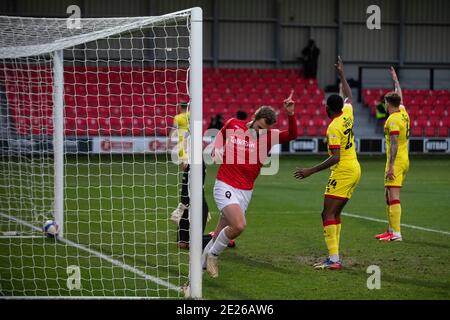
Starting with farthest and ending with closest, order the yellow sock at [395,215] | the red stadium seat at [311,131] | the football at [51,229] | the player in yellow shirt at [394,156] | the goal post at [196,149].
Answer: the red stadium seat at [311,131] < the yellow sock at [395,215] < the player in yellow shirt at [394,156] < the football at [51,229] < the goal post at [196,149]

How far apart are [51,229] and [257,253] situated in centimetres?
310

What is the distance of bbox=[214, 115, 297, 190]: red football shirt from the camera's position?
9.02 meters

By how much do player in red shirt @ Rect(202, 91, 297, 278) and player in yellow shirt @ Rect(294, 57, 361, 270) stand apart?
28.8 inches

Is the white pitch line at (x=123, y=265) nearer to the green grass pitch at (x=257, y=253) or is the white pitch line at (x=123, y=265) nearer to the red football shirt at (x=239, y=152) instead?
the green grass pitch at (x=257, y=253)

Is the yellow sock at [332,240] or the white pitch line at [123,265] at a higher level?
the yellow sock at [332,240]

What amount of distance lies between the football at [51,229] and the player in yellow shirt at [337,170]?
402cm

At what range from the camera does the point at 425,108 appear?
111 ft

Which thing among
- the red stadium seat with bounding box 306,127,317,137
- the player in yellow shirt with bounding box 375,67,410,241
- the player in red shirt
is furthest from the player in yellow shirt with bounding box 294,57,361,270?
the red stadium seat with bounding box 306,127,317,137

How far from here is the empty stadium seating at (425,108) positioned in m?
31.6

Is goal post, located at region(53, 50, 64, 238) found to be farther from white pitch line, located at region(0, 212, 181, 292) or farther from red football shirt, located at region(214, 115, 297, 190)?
red football shirt, located at region(214, 115, 297, 190)

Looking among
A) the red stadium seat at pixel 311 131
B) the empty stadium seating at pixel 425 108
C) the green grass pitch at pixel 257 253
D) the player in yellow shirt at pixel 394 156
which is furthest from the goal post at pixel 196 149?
the empty stadium seating at pixel 425 108

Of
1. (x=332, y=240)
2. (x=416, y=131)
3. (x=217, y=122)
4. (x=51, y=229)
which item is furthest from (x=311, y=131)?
(x=332, y=240)
